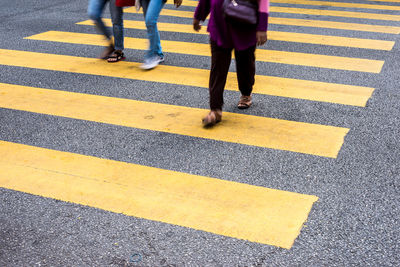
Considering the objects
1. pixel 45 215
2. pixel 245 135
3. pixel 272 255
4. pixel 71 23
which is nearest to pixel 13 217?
pixel 45 215

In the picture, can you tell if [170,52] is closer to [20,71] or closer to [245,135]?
[20,71]

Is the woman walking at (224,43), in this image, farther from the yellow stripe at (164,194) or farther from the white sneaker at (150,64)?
the white sneaker at (150,64)

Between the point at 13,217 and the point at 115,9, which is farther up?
the point at 115,9

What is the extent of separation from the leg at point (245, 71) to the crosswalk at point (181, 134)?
0.24 meters

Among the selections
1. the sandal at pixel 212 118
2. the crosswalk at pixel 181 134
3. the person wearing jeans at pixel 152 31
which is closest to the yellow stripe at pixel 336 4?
the crosswalk at pixel 181 134

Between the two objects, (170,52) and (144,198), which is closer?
(144,198)

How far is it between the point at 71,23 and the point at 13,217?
242 inches

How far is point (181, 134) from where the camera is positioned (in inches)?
178

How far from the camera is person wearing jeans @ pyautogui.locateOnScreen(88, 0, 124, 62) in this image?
20.7 feet

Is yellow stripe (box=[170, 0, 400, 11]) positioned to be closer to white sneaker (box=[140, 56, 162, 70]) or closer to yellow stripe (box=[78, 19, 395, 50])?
yellow stripe (box=[78, 19, 395, 50])

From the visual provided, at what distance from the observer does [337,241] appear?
2.99m

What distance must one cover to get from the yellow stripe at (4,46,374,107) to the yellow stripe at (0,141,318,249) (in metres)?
2.05

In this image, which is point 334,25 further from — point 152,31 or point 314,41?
point 152,31

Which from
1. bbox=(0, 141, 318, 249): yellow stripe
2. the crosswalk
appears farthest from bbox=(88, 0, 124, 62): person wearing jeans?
bbox=(0, 141, 318, 249): yellow stripe
